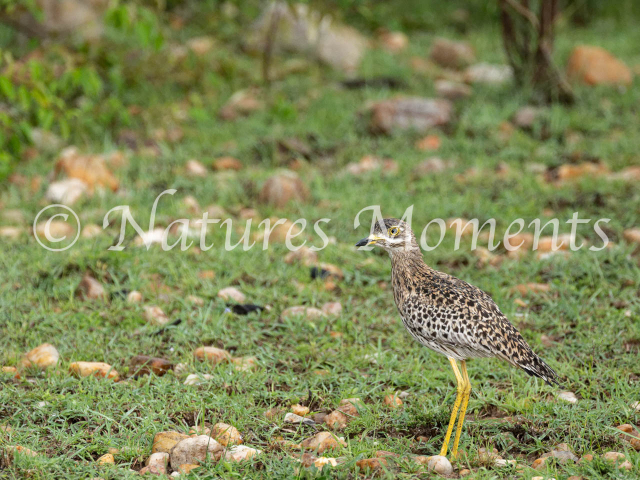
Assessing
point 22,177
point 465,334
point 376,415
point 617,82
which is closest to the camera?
point 465,334

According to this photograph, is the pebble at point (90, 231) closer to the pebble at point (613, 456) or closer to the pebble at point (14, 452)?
the pebble at point (14, 452)

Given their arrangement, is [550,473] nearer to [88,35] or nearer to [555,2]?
[555,2]

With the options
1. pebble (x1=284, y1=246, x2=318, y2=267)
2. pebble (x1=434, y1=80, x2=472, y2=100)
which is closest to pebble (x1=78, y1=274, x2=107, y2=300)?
pebble (x1=284, y1=246, x2=318, y2=267)

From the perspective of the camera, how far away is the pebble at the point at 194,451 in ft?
11.9

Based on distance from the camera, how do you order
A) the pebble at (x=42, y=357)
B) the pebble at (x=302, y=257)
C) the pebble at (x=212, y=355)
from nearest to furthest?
the pebble at (x=42, y=357) → the pebble at (x=212, y=355) → the pebble at (x=302, y=257)

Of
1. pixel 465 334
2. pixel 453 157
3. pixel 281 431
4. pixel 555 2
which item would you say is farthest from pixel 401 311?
pixel 555 2

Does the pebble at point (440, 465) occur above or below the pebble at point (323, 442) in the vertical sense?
above

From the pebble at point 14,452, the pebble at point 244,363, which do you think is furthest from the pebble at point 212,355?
the pebble at point 14,452

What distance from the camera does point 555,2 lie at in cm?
854

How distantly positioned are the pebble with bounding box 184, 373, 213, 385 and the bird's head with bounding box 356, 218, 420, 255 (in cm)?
113

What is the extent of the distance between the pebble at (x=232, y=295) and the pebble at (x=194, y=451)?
5.65ft

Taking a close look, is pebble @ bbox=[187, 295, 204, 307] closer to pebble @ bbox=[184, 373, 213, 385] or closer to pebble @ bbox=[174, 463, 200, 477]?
pebble @ bbox=[184, 373, 213, 385]

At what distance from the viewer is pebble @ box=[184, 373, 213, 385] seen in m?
4.36

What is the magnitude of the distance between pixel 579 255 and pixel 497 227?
800mm
